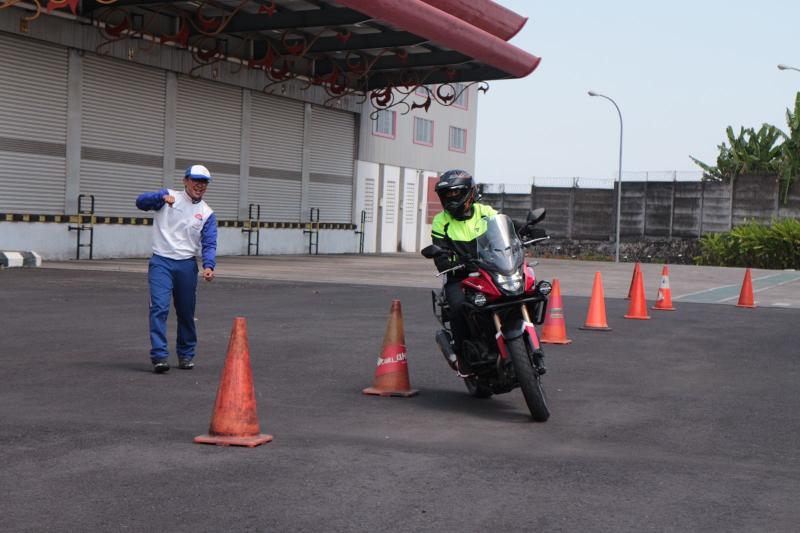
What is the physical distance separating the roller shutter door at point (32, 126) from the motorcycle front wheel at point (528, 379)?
76.0 feet

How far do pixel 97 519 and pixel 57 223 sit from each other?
2668 centimetres

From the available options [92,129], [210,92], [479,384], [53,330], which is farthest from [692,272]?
[479,384]

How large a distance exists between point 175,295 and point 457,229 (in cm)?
318

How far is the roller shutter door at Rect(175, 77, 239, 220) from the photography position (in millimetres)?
35906

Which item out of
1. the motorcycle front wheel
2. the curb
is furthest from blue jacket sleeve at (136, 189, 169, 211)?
the curb

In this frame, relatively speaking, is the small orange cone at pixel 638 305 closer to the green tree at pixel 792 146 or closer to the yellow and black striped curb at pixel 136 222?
the yellow and black striped curb at pixel 136 222

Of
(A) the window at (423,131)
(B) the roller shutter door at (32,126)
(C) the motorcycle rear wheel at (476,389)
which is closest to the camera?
(C) the motorcycle rear wheel at (476,389)

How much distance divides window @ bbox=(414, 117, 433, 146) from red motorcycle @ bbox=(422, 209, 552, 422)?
142 feet

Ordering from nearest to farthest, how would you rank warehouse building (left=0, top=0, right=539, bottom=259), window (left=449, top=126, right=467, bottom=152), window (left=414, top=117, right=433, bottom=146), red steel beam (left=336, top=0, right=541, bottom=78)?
warehouse building (left=0, top=0, right=539, bottom=259)
red steel beam (left=336, top=0, right=541, bottom=78)
window (left=414, top=117, right=433, bottom=146)
window (left=449, top=126, right=467, bottom=152)

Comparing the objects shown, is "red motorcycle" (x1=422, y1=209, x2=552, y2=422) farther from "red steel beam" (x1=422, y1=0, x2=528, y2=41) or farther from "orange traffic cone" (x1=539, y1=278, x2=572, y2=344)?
"red steel beam" (x1=422, y1=0, x2=528, y2=41)

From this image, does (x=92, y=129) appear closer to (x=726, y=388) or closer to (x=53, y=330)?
(x=53, y=330)

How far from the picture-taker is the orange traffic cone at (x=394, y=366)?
9516 millimetres

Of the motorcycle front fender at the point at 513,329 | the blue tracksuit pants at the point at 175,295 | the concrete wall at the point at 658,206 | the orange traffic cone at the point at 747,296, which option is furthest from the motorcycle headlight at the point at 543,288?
the concrete wall at the point at 658,206

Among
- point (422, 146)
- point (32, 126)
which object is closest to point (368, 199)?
point (422, 146)
